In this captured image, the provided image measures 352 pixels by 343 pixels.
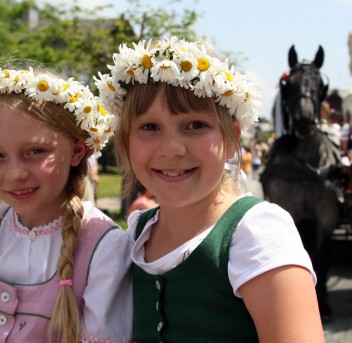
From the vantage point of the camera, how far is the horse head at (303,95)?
17.2 feet

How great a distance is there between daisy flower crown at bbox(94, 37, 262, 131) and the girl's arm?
0.56 metres

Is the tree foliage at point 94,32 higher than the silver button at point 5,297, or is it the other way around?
the tree foliage at point 94,32

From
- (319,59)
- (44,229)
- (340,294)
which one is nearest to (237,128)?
(44,229)

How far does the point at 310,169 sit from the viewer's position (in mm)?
5473

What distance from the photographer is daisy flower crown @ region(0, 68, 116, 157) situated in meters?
1.96

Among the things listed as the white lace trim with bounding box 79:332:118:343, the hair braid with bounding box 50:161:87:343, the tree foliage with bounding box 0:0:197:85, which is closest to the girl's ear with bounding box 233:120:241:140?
the hair braid with bounding box 50:161:87:343

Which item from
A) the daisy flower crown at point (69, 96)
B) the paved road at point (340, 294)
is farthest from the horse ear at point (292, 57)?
the daisy flower crown at point (69, 96)

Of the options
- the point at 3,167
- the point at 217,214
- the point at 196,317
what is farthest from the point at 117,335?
the point at 3,167

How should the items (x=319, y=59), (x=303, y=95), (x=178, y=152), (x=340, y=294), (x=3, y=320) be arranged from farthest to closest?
(x=340, y=294), (x=319, y=59), (x=303, y=95), (x=3, y=320), (x=178, y=152)

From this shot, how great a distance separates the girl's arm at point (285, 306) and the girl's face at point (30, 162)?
0.85 m

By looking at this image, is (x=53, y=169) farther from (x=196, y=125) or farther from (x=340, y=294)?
(x=340, y=294)

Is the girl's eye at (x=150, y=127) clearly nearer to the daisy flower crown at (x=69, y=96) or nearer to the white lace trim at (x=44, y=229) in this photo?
the daisy flower crown at (x=69, y=96)

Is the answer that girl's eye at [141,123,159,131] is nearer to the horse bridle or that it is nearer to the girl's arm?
the girl's arm

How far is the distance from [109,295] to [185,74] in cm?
78
